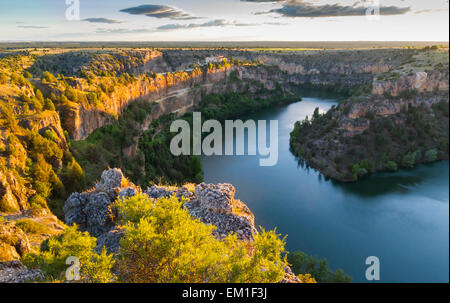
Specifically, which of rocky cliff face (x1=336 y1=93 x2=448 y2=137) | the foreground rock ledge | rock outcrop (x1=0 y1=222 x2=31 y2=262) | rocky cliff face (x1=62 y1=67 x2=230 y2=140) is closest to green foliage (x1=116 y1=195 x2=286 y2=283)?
the foreground rock ledge

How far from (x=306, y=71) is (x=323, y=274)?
9895 centimetres

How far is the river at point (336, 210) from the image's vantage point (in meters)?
17.5

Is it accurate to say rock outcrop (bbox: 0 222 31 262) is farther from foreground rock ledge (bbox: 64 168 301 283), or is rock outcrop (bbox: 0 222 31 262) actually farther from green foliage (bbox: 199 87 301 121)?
green foliage (bbox: 199 87 301 121)

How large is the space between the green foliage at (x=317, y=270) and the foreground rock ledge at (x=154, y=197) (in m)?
6.78

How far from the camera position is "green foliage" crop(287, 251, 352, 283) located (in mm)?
15039

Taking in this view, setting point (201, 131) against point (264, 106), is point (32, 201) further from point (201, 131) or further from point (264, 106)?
point (264, 106)

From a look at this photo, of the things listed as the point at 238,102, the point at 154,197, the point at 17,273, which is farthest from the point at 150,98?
the point at 17,273

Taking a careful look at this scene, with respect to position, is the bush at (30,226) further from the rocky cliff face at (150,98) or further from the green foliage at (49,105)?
the rocky cliff face at (150,98)

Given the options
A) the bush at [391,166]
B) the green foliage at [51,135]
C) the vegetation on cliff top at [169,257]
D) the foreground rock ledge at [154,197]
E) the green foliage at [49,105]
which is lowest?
the bush at [391,166]

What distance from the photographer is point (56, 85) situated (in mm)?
22141

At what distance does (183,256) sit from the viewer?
212 inches

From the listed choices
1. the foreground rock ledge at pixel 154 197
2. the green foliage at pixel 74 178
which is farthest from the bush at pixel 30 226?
the green foliage at pixel 74 178
